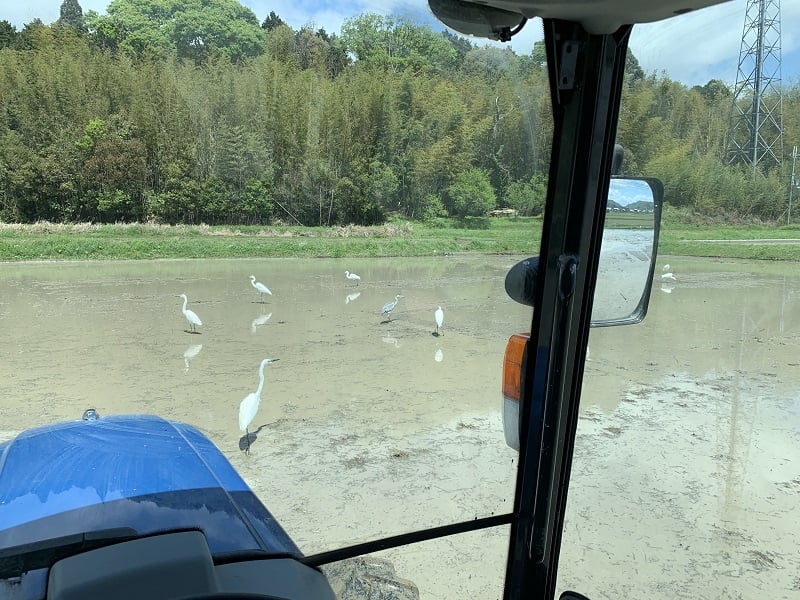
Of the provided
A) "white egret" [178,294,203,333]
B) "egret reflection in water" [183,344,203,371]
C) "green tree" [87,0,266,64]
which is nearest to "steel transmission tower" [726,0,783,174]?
"green tree" [87,0,266,64]

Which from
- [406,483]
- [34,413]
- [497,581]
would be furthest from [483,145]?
[34,413]

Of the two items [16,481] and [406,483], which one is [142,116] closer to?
[16,481]

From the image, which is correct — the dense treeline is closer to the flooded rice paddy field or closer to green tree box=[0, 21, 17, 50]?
green tree box=[0, 21, 17, 50]

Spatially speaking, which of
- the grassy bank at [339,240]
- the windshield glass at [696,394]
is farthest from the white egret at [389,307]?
the grassy bank at [339,240]

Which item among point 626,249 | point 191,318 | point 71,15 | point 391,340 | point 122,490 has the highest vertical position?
point 71,15

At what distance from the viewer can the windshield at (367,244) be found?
1124mm

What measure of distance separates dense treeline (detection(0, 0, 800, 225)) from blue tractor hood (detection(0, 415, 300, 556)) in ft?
2.11

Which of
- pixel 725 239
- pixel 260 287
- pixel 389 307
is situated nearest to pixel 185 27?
pixel 725 239

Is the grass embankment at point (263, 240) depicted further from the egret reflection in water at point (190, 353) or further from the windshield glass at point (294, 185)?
the egret reflection in water at point (190, 353)

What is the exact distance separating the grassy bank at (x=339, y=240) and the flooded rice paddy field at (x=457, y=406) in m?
0.11

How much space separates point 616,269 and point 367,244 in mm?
786

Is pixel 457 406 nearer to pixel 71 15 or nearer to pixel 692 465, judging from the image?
pixel 692 465

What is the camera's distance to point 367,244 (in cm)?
183

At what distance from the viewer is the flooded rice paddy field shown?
174 centimetres
